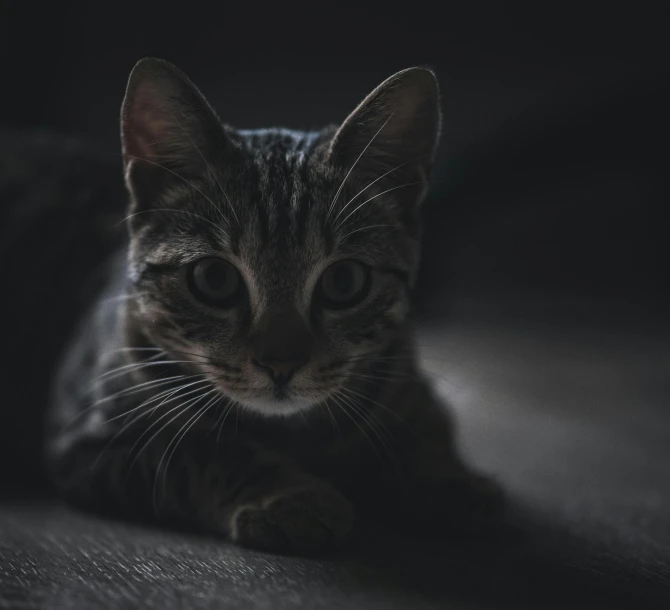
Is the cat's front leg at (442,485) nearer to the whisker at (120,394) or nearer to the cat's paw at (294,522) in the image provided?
the cat's paw at (294,522)

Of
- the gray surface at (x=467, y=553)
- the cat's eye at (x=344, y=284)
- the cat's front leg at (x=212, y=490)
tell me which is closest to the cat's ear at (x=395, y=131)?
the cat's eye at (x=344, y=284)

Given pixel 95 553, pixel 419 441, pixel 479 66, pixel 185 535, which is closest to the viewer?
pixel 95 553

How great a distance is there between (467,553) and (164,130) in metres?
0.62

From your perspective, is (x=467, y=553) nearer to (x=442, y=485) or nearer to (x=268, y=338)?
(x=442, y=485)

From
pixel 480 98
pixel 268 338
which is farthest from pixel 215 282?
pixel 480 98

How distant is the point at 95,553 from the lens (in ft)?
2.96

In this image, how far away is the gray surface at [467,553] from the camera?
31.2 inches

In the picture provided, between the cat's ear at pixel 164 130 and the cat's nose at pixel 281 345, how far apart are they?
8.9 inches

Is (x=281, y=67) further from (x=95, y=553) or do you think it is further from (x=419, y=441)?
(x=95, y=553)

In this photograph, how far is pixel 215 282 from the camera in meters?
1.03

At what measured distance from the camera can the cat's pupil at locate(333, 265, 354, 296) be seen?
1046mm

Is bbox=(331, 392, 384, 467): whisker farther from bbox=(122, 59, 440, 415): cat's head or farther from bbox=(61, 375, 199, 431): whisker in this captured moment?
bbox=(61, 375, 199, 431): whisker

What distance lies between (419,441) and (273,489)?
9.8 inches

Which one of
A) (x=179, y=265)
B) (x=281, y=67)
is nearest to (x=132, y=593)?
(x=179, y=265)
